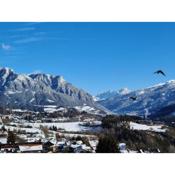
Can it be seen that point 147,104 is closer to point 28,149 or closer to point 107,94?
point 107,94

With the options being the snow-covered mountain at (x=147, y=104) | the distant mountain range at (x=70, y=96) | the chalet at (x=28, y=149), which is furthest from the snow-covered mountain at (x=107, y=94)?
the chalet at (x=28, y=149)

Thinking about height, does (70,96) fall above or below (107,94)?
below

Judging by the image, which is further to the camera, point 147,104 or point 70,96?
point 70,96

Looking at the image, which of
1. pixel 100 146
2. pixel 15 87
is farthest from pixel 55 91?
pixel 100 146

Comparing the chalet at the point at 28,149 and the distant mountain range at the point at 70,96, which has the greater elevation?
the distant mountain range at the point at 70,96

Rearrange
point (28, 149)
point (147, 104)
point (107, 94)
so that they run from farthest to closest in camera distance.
Answer: point (107, 94) < point (147, 104) < point (28, 149)

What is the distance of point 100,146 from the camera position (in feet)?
29.8

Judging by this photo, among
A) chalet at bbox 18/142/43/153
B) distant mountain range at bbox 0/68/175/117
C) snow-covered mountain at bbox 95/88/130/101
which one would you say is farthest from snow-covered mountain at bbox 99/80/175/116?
chalet at bbox 18/142/43/153

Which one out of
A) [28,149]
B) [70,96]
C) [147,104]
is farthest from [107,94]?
[28,149]

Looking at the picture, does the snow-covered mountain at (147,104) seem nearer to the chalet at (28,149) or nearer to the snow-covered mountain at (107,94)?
the snow-covered mountain at (107,94)
